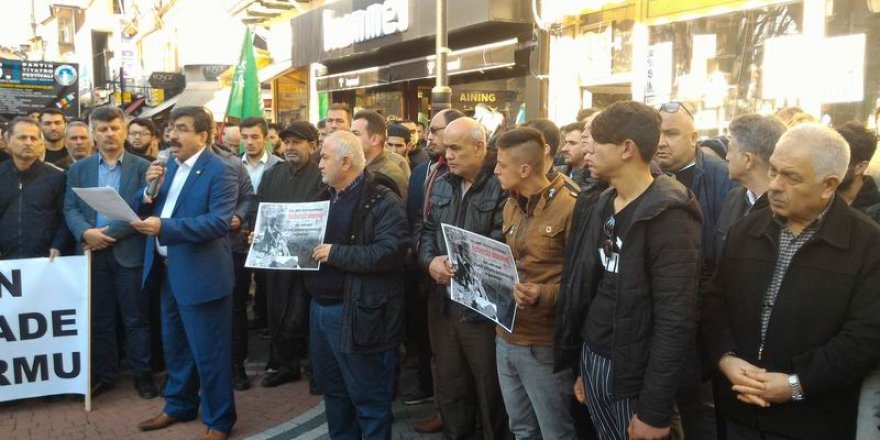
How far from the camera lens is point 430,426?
4836 mm

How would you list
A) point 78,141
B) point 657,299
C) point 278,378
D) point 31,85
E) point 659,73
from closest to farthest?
point 657,299 → point 278,378 → point 78,141 → point 659,73 → point 31,85

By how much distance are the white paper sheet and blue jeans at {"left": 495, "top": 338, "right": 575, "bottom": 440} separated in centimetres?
248

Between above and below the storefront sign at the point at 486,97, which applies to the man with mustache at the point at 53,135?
below

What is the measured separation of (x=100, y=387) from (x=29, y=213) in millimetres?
1506

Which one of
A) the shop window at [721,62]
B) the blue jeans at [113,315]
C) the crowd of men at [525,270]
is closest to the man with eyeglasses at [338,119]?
the crowd of men at [525,270]

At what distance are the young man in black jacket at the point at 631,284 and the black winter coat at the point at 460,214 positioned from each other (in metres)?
0.90

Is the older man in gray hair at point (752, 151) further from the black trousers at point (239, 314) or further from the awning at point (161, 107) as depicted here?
the awning at point (161, 107)

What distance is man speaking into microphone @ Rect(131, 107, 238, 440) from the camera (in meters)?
4.53

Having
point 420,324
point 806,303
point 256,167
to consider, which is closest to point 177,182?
point 420,324

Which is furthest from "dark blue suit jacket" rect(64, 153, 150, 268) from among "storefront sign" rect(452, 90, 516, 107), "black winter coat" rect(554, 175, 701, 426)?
"storefront sign" rect(452, 90, 516, 107)

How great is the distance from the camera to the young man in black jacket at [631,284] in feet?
8.46

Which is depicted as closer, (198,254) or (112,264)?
(198,254)

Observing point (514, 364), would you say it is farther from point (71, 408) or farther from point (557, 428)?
point (71, 408)

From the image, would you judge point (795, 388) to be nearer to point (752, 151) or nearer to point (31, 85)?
point (752, 151)
